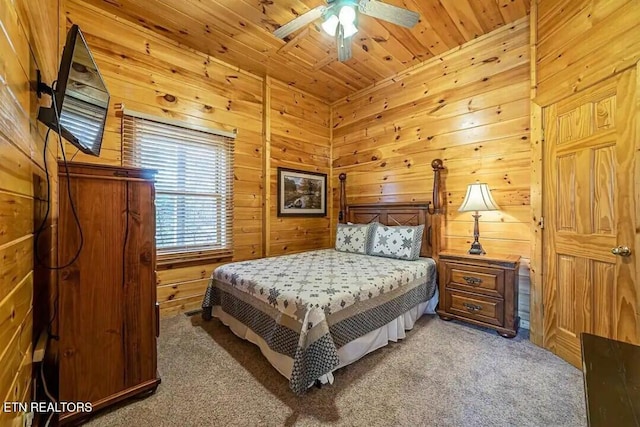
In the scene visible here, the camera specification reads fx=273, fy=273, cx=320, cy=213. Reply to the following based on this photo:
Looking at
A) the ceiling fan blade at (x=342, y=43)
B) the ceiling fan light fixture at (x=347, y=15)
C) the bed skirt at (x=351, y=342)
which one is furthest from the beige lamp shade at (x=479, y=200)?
the ceiling fan light fixture at (x=347, y=15)

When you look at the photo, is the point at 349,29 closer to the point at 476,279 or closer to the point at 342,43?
the point at 342,43

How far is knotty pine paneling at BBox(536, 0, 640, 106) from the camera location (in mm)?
1715

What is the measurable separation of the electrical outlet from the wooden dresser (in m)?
0.21

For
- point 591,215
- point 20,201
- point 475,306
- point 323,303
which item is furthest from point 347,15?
point 475,306

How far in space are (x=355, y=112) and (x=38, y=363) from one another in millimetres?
4188

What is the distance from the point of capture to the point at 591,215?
6.38 feet

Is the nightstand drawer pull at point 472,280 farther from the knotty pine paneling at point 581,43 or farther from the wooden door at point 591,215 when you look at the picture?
the knotty pine paneling at point 581,43

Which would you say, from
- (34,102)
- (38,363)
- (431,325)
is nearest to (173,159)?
(34,102)

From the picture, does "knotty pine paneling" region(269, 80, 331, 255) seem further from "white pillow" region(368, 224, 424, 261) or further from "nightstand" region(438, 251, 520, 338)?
"nightstand" region(438, 251, 520, 338)

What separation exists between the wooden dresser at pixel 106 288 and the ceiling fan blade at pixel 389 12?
186 cm

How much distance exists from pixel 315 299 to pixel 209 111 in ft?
8.71

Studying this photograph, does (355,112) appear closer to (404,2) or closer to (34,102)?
(404,2)

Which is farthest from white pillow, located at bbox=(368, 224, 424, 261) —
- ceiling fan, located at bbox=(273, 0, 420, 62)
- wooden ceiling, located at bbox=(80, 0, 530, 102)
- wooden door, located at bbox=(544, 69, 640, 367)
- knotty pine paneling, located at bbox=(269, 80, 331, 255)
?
wooden ceiling, located at bbox=(80, 0, 530, 102)

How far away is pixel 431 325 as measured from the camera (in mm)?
2709
